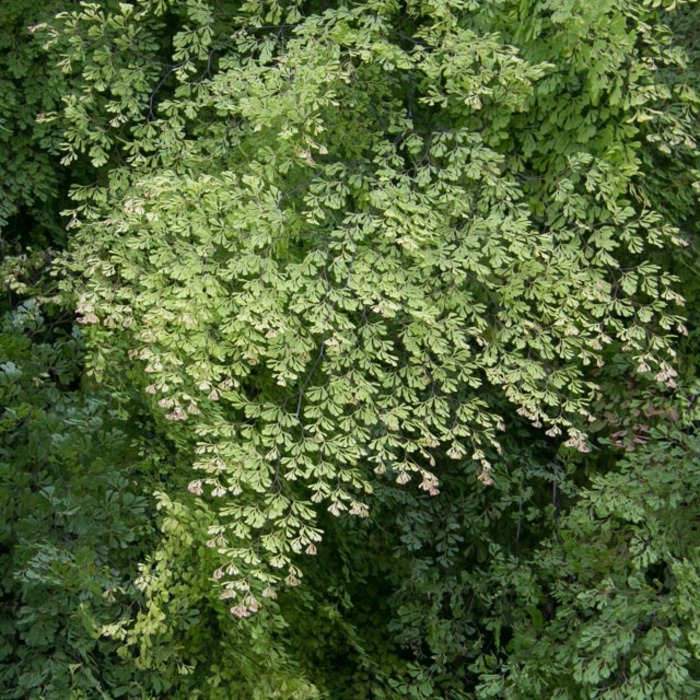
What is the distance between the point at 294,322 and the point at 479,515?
186 centimetres

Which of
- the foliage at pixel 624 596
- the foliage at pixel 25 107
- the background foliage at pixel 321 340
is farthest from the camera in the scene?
the foliage at pixel 25 107

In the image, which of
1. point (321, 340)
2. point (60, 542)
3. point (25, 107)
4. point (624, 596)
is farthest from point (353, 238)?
point (25, 107)

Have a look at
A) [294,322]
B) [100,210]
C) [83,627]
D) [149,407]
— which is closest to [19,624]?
[83,627]

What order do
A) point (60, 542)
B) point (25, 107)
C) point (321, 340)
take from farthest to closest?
point (25, 107), point (321, 340), point (60, 542)

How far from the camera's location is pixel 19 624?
3.63m

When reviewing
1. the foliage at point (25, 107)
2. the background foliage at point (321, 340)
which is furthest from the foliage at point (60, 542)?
the foliage at point (25, 107)

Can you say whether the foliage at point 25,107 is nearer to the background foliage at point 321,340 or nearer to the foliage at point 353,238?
the background foliage at point 321,340

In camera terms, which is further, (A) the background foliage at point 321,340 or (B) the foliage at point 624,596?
(A) the background foliage at point 321,340

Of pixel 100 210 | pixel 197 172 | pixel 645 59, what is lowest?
pixel 100 210

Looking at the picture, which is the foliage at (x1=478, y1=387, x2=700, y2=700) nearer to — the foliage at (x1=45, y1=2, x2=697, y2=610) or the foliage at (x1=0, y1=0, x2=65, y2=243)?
the foliage at (x1=45, y1=2, x2=697, y2=610)

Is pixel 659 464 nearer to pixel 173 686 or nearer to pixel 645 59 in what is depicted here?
pixel 645 59

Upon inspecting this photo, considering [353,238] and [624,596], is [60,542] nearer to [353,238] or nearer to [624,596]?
[353,238]

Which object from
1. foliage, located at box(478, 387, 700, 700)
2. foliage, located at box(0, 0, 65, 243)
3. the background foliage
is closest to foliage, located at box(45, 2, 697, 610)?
the background foliage

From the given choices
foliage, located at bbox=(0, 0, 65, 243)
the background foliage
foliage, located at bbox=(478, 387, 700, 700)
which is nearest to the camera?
foliage, located at bbox=(478, 387, 700, 700)
